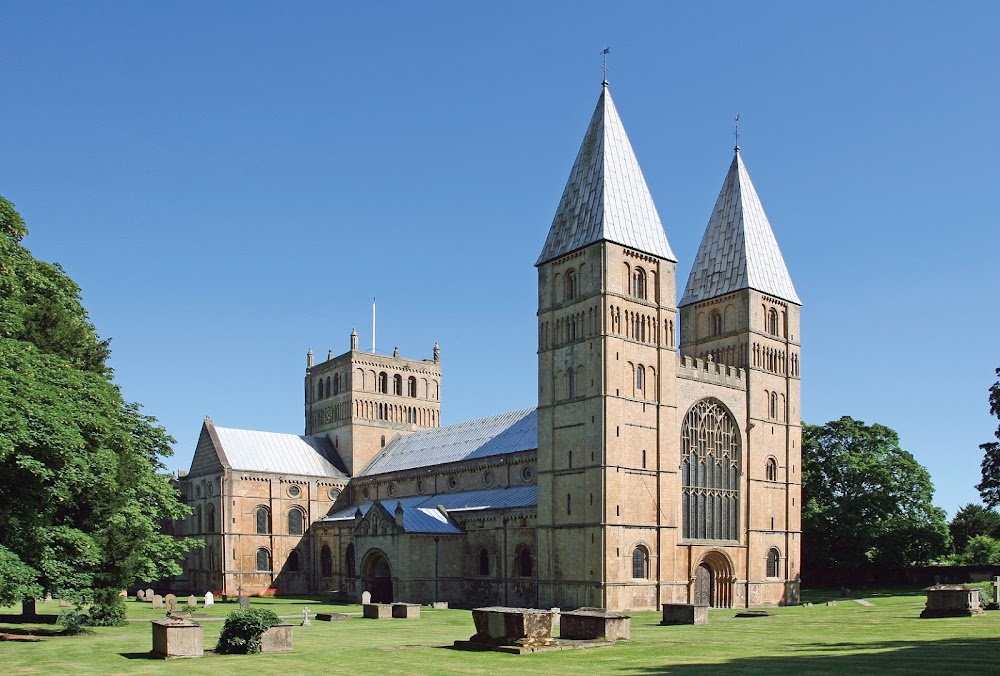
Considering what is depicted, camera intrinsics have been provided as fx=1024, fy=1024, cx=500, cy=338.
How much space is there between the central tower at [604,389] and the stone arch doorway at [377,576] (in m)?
12.9

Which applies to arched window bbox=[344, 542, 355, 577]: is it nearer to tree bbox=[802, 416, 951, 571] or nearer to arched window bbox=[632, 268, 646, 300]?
arched window bbox=[632, 268, 646, 300]

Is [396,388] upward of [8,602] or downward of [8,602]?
upward

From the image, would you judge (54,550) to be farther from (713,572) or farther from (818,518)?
(818,518)

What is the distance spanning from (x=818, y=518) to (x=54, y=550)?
52.2 metres

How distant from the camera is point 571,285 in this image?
5338 centimetres

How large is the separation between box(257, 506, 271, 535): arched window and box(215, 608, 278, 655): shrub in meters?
47.8

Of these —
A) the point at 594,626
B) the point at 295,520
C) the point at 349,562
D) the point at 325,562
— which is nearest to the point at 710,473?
the point at 349,562

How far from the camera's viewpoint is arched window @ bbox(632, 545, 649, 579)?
1983 inches

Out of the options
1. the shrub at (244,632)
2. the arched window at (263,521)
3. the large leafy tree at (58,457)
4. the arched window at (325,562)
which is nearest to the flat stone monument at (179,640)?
the shrub at (244,632)

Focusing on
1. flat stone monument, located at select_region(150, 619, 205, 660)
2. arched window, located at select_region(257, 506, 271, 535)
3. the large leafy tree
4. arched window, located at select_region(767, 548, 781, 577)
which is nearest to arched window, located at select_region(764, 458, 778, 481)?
arched window, located at select_region(767, 548, 781, 577)

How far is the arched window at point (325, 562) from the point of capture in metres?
73.2

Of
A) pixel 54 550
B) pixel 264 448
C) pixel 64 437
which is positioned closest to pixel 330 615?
pixel 54 550

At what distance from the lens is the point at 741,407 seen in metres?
57.7

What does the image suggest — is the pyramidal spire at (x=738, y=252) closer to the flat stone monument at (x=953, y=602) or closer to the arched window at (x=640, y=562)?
the arched window at (x=640, y=562)
